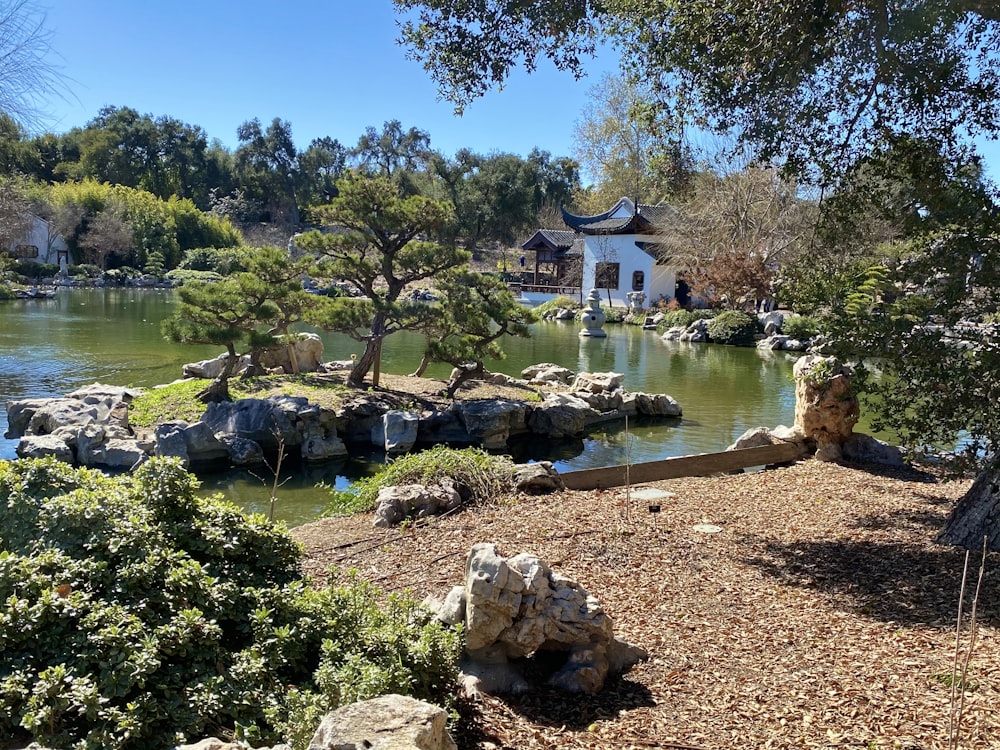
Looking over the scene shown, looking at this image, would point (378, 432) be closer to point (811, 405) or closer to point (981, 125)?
point (811, 405)

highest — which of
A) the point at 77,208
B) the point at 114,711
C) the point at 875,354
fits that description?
the point at 77,208

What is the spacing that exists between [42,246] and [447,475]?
1754 inches

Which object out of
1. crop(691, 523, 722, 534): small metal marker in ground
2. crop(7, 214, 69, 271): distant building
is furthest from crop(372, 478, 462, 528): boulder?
crop(7, 214, 69, 271): distant building

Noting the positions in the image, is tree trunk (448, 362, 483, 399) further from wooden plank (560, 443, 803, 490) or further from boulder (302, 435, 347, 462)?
wooden plank (560, 443, 803, 490)

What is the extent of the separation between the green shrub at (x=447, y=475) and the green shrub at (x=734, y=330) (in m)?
20.0

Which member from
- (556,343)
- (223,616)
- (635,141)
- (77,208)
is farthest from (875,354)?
(77,208)

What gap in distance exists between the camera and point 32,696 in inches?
78.2

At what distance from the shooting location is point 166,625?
228 centimetres

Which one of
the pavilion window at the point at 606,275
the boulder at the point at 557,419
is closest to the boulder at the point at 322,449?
the boulder at the point at 557,419

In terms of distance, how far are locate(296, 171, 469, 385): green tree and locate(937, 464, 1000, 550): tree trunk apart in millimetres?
8641

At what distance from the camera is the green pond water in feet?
32.5

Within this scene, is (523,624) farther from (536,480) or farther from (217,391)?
(217,391)

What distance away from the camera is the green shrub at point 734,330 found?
25141 millimetres

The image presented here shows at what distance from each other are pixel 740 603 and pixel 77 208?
45524 millimetres
